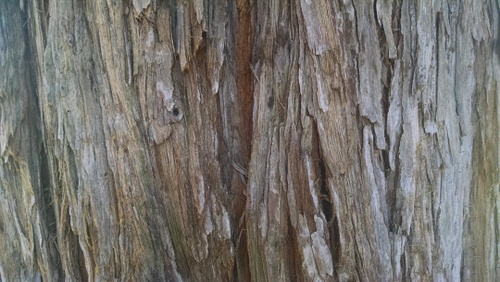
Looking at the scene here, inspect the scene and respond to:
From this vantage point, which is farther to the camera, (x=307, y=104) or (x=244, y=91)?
(x=244, y=91)

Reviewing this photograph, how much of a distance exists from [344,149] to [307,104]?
132 millimetres

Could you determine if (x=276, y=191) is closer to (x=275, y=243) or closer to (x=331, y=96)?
(x=275, y=243)

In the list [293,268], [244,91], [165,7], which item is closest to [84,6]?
[165,7]

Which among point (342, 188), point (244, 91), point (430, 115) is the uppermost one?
point (244, 91)

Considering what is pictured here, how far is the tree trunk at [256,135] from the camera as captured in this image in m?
1.10

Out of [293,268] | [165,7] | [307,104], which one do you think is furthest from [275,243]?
[165,7]

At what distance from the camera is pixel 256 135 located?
116 cm

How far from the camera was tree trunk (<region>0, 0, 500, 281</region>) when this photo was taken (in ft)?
3.62

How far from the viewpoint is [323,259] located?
111 centimetres

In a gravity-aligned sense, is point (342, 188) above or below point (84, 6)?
below

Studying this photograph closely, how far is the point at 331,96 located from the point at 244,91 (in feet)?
0.77

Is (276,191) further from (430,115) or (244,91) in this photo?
(430,115)

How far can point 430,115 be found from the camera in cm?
112

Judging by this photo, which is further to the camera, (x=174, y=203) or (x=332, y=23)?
(x=174, y=203)
